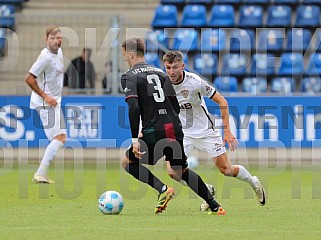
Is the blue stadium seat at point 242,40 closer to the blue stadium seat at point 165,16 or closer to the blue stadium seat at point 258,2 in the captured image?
A: the blue stadium seat at point 258,2

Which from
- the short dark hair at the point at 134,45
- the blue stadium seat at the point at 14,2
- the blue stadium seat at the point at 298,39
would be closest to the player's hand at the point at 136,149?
the short dark hair at the point at 134,45

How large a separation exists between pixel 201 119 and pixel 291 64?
401 inches

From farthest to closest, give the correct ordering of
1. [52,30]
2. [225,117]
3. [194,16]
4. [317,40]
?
1. [194,16]
2. [317,40]
3. [52,30]
4. [225,117]

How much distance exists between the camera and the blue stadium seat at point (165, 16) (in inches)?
853

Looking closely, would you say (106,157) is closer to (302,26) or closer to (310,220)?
(302,26)

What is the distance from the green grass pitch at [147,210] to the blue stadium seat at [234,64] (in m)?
3.92

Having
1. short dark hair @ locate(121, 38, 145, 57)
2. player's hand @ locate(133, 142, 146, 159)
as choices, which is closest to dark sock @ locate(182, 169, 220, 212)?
player's hand @ locate(133, 142, 146, 159)

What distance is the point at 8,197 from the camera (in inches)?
469

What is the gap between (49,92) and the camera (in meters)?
14.3

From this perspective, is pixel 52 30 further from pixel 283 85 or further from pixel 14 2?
pixel 14 2

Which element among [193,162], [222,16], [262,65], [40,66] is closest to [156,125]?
[40,66]

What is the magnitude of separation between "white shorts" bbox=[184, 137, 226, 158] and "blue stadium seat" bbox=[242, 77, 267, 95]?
890 cm

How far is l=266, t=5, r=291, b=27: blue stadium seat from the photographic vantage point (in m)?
21.2

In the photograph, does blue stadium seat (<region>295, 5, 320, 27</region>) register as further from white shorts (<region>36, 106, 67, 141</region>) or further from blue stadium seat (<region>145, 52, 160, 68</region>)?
white shorts (<region>36, 106, 67, 141</region>)
